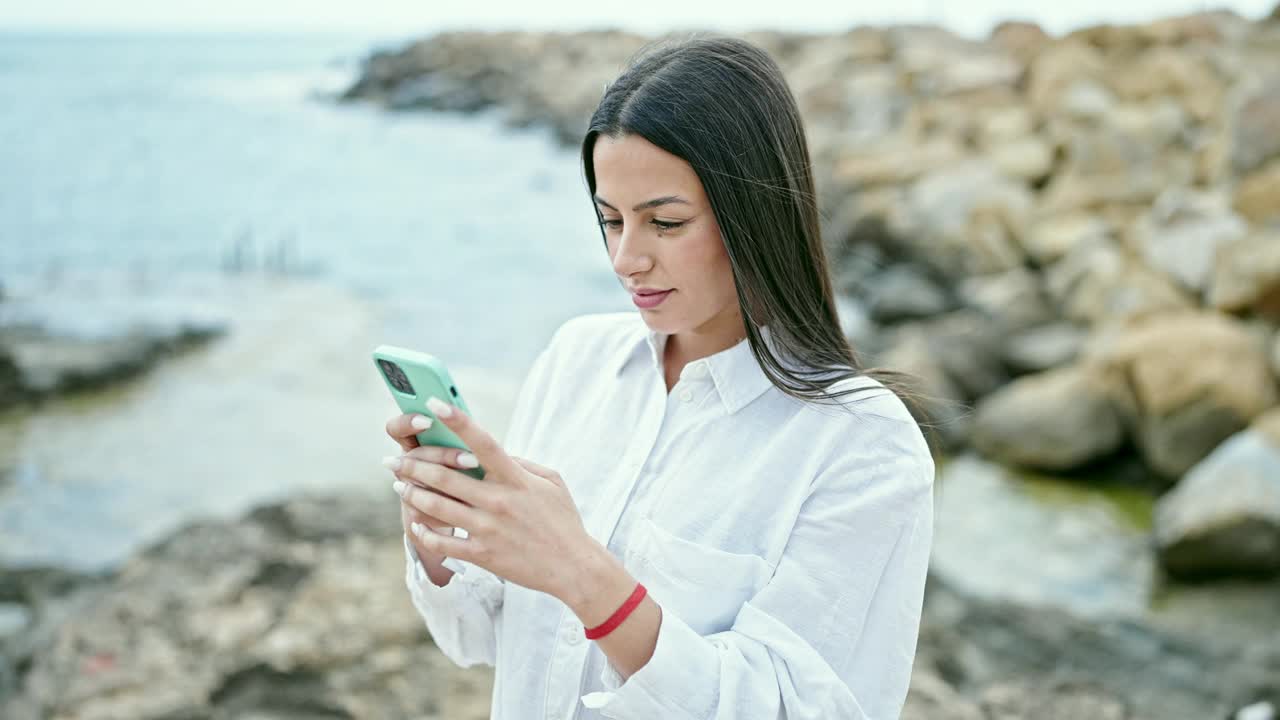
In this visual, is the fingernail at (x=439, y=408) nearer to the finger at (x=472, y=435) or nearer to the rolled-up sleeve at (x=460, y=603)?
the finger at (x=472, y=435)

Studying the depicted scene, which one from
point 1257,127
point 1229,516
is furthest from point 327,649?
point 1257,127

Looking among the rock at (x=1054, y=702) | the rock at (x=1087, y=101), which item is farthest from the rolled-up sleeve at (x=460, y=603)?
the rock at (x=1087, y=101)

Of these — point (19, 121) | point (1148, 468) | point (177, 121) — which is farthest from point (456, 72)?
point (1148, 468)

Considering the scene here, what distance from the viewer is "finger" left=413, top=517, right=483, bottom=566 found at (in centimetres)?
133

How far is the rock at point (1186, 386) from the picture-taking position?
21.5 feet

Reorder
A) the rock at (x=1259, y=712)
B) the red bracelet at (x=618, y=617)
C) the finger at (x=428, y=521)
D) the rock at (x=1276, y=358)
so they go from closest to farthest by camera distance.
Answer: the red bracelet at (x=618, y=617)
the finger at (x=428, y=521)
the rock at (x=1259, y=712)
the rock at (x=1276, y=358)

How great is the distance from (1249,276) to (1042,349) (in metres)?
1.46

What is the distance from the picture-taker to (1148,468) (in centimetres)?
696

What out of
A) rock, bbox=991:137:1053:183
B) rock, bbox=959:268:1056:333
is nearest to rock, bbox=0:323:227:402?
rock, bbox=959:268:1056:333

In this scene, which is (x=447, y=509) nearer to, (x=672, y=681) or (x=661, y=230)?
(x=672, y=681)

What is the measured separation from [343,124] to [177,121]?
5265 mm

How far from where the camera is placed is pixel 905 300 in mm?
10375

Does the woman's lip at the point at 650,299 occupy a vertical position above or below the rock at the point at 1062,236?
above

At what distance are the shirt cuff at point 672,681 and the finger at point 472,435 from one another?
0.29 meters
